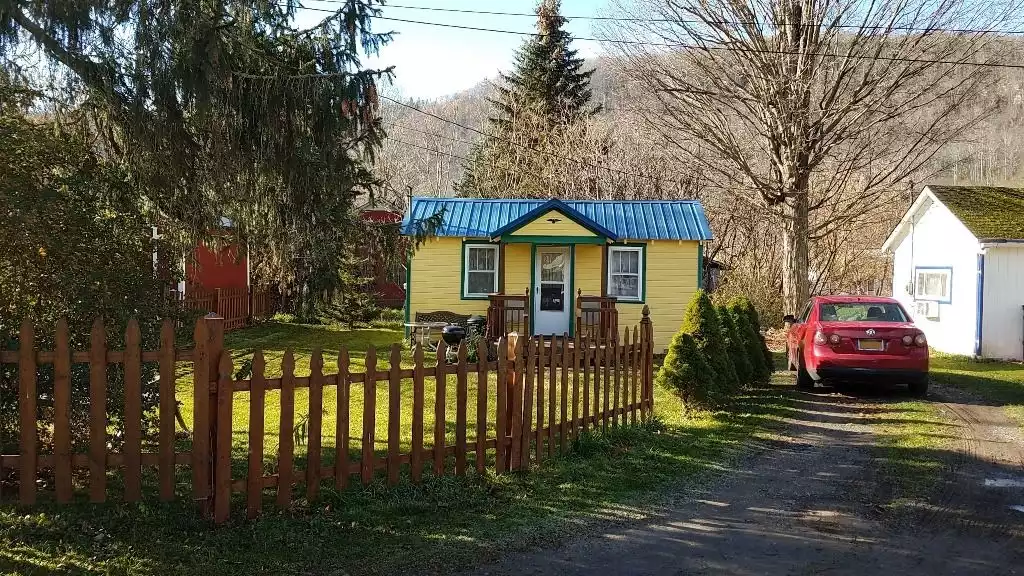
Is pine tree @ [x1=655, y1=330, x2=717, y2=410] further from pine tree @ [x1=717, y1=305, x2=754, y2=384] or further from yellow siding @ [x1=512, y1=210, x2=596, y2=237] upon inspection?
Answer: yellow siding @ [x1=512, y1=210, x2=596, y2=237]

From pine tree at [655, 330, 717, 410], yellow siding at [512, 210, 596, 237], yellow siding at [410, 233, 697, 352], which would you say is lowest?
pine tree at [655, 330, 717, 410]

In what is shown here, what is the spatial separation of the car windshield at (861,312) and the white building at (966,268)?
6.48 m

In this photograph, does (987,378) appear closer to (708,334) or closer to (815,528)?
(708,334)

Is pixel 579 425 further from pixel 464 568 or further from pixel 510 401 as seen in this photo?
pixel 464 568

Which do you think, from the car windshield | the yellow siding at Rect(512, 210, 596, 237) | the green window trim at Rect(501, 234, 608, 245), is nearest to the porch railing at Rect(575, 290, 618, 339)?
the green window trim at Rect(501, 234, 608, 245)

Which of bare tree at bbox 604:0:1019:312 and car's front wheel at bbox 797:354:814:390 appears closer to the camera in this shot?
car's front wheel at bbox 797:354:814:390

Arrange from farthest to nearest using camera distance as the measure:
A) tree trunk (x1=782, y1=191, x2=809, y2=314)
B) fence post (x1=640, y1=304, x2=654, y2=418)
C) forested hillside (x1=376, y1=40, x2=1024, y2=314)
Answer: forested hillside (x1=376, y1=40, x2=1024, y2=314), tree trunk (x1=782, y1=191, x2=809, y2=314), fence post (x1=640, y1=304, x2=654, y2=418)

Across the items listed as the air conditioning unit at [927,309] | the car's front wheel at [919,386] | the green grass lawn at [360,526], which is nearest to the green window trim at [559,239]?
the car's front wheel at [919,386]

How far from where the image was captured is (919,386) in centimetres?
1268

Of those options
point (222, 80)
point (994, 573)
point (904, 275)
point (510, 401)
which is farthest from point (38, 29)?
point (904, 275)

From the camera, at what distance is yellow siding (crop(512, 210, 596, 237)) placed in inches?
728

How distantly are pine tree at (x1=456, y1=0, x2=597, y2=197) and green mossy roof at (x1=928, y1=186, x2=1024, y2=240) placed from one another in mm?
16088

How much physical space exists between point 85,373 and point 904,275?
23.5m

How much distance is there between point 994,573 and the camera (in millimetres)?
4965
